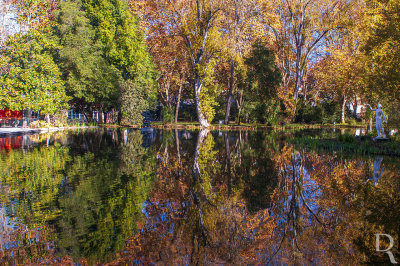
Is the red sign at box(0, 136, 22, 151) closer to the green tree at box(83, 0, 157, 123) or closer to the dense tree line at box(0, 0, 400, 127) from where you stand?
the dense tree line at box(0, 0, 400, 127)

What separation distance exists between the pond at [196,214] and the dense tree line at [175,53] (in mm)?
21710

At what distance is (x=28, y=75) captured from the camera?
28125 mm

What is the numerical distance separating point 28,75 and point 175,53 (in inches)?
656

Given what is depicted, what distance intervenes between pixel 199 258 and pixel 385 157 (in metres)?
11.4

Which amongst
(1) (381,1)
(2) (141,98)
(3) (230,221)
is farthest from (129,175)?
(2) (141,98)

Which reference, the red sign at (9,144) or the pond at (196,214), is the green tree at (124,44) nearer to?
the red sign at (9,144)

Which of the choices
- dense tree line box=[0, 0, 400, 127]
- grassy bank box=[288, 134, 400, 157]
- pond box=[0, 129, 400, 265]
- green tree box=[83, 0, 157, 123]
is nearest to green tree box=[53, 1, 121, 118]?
dense tree line box=[0, 0, 400, 127]

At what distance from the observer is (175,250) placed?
3885 millimetres

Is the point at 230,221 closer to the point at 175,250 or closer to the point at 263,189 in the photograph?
the point at 175,250

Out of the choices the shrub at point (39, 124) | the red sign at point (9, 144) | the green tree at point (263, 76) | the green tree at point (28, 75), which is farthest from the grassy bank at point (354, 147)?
the shrub at point (39, 124)

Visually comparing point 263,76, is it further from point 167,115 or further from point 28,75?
point 28,75

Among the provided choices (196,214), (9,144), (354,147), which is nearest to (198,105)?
(9,144)

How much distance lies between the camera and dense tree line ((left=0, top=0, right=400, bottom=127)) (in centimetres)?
2958

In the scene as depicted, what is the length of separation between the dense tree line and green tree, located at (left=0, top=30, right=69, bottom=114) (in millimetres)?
93
